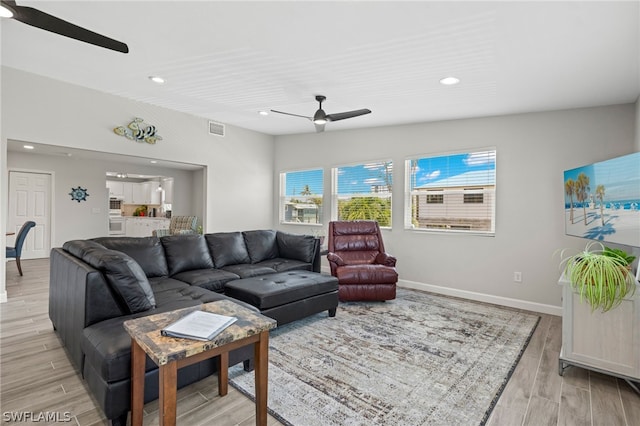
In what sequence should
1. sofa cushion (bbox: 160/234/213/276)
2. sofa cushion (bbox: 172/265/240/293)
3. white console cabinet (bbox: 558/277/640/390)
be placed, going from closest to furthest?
white console cabinet (bbox: 558/277/640/390) → sofa cushion (bbox: 172/265/240/293) → sofa cushion (bbox: 160/234/213/276)

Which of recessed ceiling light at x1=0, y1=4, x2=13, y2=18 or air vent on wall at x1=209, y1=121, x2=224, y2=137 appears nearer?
recessed ceiling light at x1=0, y1=4, x2=13, y2=18

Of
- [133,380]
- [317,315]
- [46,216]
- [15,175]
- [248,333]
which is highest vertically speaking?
[15,175]

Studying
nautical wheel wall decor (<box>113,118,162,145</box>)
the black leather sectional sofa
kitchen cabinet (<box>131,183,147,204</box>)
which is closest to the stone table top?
the black leather sectional sofa

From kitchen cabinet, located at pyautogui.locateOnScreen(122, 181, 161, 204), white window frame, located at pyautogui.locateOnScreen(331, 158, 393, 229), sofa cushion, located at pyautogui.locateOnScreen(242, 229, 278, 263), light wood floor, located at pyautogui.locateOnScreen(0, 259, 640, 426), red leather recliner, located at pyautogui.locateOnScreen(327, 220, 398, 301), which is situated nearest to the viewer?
light wood floor, located at pyautogui.locateOnScreen(0, 259, 640, 426)

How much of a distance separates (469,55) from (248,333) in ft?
9.30

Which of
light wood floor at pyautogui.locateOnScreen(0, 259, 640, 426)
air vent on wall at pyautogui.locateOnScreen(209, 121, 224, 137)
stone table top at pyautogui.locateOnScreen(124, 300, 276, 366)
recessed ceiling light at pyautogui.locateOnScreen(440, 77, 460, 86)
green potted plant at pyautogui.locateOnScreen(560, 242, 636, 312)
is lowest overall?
light wood floor at pyautogui.locateOnScreen(0, 259, 640, 426)

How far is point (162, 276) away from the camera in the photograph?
3436mm

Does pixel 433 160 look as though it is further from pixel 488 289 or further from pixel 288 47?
pixel 288 47

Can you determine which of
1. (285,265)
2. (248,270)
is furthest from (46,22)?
(285,265)

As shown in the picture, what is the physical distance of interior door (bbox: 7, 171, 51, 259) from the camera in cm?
668

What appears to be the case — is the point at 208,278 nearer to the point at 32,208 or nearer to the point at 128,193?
the point at 32,208

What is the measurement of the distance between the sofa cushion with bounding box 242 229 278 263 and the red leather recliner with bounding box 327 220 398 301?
2.74 feet

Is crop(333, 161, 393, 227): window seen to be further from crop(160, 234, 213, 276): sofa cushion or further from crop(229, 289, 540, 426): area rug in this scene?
crop(160, 234, 213, 276): sofa cushion

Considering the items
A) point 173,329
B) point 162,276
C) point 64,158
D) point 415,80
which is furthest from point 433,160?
point 64,158
